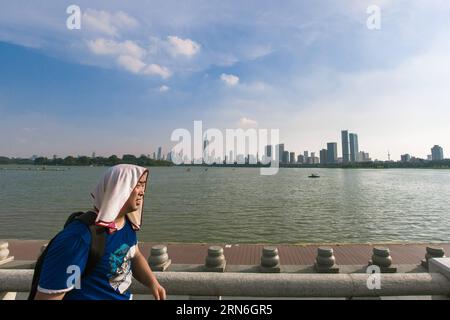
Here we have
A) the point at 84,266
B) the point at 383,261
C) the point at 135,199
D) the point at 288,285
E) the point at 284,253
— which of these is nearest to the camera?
Answer: the point at 84,266

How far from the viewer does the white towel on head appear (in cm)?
192

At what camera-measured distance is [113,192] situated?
202 centimetres

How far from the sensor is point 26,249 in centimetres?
1207

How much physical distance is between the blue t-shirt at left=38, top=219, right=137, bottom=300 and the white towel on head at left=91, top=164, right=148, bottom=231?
0.46ft

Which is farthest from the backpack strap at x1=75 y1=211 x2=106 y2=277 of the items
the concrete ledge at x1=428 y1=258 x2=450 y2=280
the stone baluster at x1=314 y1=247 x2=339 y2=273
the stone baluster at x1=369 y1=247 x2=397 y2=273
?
the stone baluster at x1=369 y1=247 x2=397 y2=273

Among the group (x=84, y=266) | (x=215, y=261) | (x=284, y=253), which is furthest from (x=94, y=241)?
(x=284, y=253)

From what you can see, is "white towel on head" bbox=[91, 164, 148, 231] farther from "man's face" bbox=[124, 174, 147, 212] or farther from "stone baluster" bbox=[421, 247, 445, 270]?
"stone baluster" bbox=[421, 247, 445, 270]

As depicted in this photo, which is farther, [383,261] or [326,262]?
[383,261]

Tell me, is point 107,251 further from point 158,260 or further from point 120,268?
point 158,260

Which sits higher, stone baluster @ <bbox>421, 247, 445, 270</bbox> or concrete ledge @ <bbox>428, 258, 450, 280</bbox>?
concrete ledge @ <bbox>428, 258, 450, 280</bbox>

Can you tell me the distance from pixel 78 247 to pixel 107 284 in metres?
0.54

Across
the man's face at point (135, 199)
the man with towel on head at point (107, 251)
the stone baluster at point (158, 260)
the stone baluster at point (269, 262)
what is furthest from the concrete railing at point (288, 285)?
the stone baluster at point (158, 260)

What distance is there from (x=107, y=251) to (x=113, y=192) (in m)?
0.45

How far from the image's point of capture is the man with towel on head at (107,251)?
169 cm
